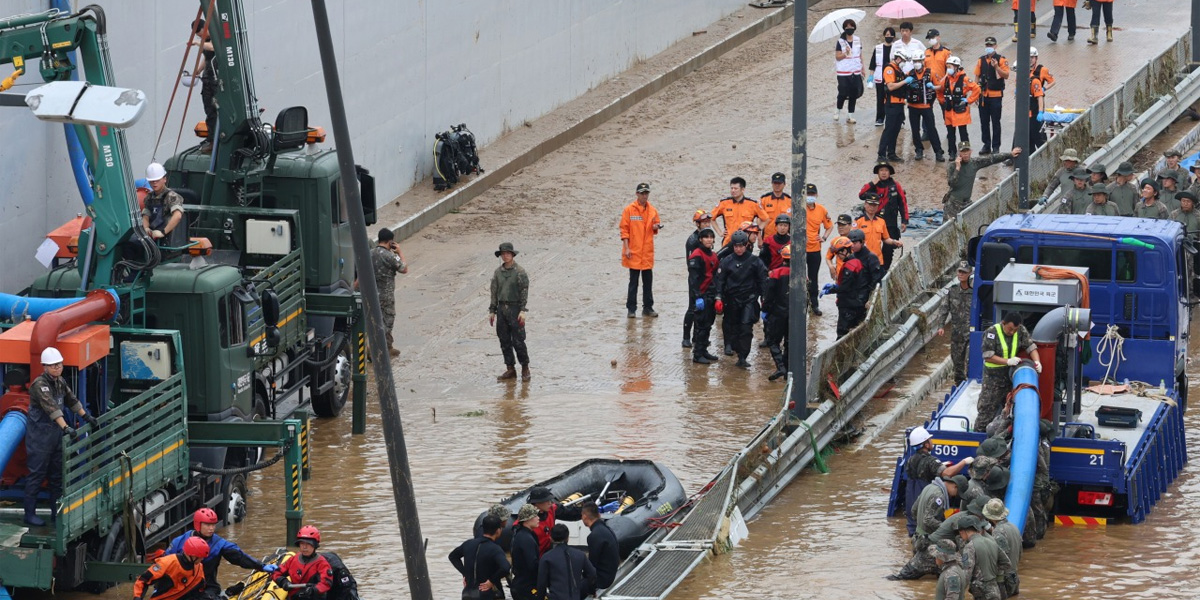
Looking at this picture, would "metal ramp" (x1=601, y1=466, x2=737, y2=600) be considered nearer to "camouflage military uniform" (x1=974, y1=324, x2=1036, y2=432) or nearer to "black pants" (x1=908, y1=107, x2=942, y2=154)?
"camouflage military uniform" (x1=974, y1=324, x2=1036, y2=432)

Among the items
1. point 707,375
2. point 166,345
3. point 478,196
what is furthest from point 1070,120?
point 166,345

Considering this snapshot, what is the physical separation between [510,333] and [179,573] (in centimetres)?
880

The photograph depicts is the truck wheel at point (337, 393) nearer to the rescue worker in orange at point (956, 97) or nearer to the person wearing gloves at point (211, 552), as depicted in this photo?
the person wearing gloves at point (211, 552)

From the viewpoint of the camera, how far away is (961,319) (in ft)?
70.9

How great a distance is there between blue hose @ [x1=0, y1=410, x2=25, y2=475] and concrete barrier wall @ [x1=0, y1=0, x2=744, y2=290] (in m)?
7.21

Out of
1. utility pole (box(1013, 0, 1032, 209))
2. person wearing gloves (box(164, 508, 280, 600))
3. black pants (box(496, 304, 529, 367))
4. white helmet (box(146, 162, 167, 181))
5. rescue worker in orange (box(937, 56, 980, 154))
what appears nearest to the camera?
person wearing gloves (box(164, 508, 280, 600))

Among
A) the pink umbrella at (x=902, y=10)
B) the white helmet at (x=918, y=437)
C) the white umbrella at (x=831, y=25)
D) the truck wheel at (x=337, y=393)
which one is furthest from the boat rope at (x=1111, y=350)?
the pink umbrella at (x=902, y=10)

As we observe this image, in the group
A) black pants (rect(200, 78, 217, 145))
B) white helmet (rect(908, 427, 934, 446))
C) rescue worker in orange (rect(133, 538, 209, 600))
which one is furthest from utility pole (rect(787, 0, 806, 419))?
rescue worker in orange (rect(133, 538, 209, 600))

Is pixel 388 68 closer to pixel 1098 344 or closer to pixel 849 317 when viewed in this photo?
pixel 849 317

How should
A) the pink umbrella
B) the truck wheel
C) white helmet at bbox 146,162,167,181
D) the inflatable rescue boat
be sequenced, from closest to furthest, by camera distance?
1. the inflatable rescue boat
2. white helmet at bbox 146,162,167,181
3. the truck wheel
4. the pink umbrella

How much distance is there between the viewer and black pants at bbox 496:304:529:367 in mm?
22531

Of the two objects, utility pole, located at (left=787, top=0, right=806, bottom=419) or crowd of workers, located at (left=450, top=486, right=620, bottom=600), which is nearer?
crowd of workers, located at (left=450, top=486, right=620, bottom=600)

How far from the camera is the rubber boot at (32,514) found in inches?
598

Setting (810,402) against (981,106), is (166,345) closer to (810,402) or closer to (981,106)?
(810,402)
